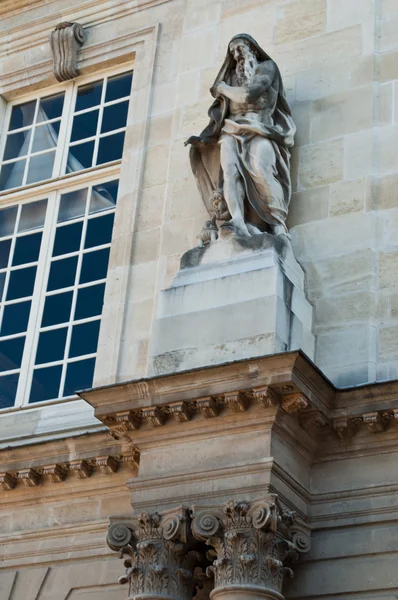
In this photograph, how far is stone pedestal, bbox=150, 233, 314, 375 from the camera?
9289 millimetres

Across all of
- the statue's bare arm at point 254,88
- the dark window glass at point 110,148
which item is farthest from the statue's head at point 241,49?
the dark window glass at point 110,148

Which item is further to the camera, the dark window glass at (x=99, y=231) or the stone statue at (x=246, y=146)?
the dark window glass at (x=99, y=231)

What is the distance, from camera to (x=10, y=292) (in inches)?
476

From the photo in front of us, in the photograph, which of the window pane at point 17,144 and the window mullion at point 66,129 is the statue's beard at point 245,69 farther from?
the window pane at point 17,144

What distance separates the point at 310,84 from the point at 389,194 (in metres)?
1.42

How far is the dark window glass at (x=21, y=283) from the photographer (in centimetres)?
1200

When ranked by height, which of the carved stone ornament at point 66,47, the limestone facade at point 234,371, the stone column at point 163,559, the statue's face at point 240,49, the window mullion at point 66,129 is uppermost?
the carved stone ornament at point 66,47

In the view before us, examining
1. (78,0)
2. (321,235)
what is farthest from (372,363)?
(78,0)

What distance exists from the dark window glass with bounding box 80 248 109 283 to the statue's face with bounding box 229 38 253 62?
6.93ft

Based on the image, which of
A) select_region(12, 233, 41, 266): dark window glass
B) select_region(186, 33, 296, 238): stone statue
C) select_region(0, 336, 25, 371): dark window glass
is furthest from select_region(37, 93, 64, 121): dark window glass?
select_region(186, 33, 296, 238): stone statue

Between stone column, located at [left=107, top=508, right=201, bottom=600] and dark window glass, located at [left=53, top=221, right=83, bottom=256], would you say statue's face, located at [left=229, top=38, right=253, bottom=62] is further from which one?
stone column, located at [left=107, top=508, right=201, bottom=600]

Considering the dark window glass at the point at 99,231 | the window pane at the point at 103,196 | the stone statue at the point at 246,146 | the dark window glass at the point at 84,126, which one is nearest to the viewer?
the stone statue at the point at 246,146

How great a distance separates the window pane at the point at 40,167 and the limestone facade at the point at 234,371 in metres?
0.29

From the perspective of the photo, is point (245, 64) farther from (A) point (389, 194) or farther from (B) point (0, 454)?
(B) point (0, 454)
